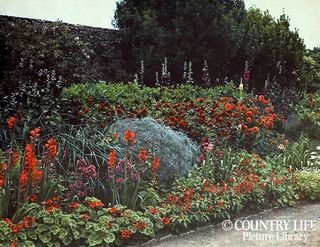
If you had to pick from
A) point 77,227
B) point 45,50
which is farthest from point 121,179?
point 45,50

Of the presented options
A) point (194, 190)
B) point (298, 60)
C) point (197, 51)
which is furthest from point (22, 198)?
point (298, 60)

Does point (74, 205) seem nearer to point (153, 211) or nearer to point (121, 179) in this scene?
point (121, 179)

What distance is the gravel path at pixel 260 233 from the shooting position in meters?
4.50

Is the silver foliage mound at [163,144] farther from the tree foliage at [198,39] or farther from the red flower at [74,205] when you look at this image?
the tree foliage at [198,39]

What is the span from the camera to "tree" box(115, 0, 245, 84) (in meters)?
10.6

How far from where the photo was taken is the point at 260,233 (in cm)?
477

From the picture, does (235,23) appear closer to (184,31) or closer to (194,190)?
(184,31)

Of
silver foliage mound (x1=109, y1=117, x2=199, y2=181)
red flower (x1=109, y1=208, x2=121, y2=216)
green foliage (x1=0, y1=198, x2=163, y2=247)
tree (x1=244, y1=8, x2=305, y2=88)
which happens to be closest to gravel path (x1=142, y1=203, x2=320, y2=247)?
green foliage (x1=0, y1=198, x2=163, y2=247)

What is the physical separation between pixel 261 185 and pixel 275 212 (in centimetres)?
32

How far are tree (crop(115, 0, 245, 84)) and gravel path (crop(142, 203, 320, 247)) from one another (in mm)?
5685

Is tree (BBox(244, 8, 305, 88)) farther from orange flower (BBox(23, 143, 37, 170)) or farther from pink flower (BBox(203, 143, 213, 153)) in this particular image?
orange flower (BBox(23, 143, 37, 170))

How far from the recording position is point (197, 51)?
10641 mm

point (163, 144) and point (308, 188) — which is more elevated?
point (163, 144)

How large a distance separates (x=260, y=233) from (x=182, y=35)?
258 inches
